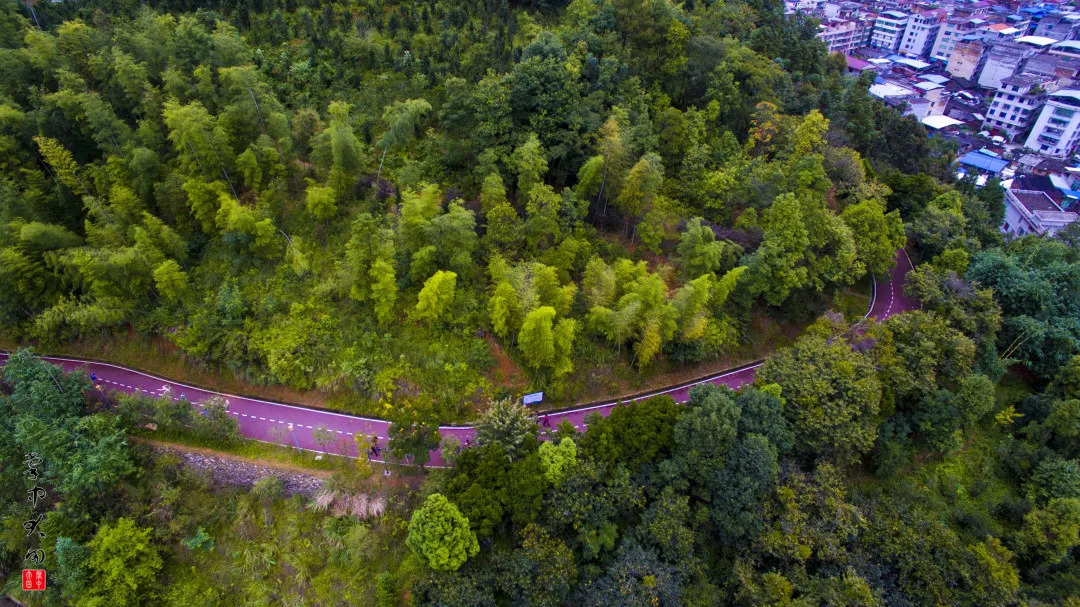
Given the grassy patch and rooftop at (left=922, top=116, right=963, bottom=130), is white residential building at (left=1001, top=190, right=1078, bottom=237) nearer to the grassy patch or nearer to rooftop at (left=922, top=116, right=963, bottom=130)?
rooftop at (left=922, top=116, right=963, bottom=130)

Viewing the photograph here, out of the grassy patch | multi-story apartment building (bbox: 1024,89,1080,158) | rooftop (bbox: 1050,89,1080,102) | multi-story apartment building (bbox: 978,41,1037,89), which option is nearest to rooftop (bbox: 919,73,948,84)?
multi-story apartment building (bbox: 978,41,1037,89)

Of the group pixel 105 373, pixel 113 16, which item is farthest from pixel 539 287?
pixel 113 16

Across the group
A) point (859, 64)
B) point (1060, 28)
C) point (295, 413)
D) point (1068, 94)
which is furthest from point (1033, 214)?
point (295, 413)

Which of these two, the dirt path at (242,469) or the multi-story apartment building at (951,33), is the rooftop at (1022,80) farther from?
the dirt path at (242,469)

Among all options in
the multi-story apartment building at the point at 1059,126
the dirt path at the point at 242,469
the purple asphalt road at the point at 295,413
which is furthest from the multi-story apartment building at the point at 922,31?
the dirt path at the point at 242,469

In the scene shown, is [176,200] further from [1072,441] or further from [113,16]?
[1072,441]

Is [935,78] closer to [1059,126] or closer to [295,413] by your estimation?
[1059,126]
